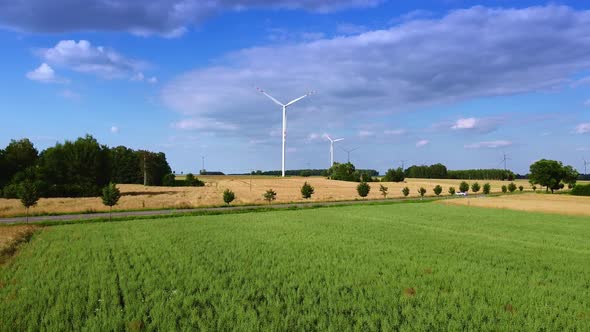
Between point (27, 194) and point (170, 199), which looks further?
point (170, 199)

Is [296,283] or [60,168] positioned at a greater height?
[60,168]

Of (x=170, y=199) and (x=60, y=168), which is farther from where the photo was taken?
(x=60, y=168)

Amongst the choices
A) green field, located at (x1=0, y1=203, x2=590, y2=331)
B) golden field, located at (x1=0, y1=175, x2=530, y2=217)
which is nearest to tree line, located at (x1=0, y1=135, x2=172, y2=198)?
golden field, located at (x1=0, y1=175, x2=530, y2=217)

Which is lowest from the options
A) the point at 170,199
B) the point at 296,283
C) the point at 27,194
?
the point at 296,283

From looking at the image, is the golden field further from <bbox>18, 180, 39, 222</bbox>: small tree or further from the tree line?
the tree line

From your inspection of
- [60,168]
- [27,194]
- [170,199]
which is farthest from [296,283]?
[60,168]

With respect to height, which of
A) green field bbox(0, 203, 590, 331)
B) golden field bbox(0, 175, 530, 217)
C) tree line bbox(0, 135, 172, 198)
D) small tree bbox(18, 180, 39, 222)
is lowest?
green field bbox(0, 203, 590, 331)

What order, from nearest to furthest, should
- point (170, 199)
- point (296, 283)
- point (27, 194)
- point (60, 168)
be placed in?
point (296, 283) → point (27, 194) → point (170, 199) → point (60, 168)

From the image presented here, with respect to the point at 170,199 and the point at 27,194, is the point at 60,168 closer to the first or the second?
the point at 170,199

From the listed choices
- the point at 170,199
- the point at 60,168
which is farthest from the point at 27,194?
the point at 60,168

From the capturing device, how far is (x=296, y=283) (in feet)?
50.0

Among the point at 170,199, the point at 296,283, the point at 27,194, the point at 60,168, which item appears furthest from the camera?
the point at 60,168

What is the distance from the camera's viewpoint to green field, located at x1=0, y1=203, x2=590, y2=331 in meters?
11.2

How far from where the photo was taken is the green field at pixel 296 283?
11.2 metres
